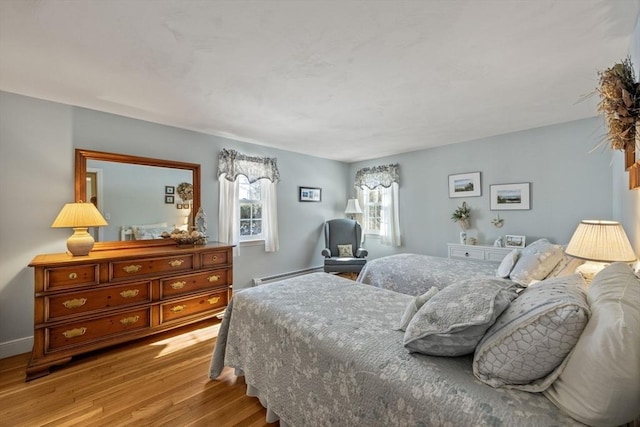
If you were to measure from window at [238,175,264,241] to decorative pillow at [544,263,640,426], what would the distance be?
12.2ft

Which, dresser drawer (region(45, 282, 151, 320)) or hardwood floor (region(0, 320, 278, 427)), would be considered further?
dresser drawer (region(45, 282, 151, 320))

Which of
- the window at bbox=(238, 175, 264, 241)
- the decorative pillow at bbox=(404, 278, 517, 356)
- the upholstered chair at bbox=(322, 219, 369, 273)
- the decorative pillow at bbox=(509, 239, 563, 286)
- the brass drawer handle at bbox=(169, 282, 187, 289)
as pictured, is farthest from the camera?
the upholstered chair at bbox=(322, 219, 369, 273)

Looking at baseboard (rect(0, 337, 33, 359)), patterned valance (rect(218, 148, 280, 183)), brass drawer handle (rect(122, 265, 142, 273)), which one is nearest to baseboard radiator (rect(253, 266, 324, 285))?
patterned valance (rect(218, 148, 280, 183))

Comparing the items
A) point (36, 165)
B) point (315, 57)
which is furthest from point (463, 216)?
point (36, 165)

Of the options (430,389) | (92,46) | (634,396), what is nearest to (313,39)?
(92,46)

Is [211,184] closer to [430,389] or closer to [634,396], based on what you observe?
[430,389]

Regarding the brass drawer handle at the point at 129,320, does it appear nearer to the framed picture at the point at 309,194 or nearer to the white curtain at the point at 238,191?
the white curtain at the point at 238,191

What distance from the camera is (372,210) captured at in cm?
524

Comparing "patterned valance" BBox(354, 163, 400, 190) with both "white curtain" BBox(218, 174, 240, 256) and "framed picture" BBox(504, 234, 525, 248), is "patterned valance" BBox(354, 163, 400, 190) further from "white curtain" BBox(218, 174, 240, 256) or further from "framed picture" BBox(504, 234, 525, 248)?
"white curtain" BBox(218, 174, 240, 256)

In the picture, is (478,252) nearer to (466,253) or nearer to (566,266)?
(466,253)

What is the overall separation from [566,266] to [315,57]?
2.58 m

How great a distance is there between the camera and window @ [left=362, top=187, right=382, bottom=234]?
5.14 metres

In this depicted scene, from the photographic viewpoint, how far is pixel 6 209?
233 cm

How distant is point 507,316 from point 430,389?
1.32 feet
